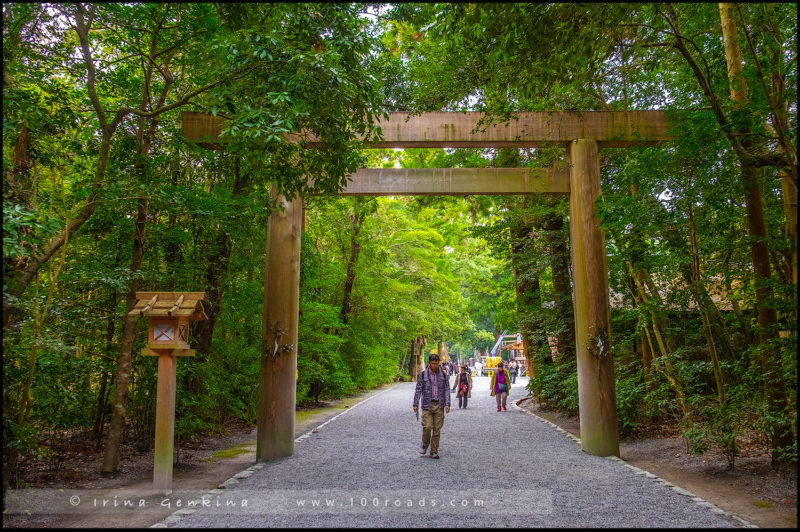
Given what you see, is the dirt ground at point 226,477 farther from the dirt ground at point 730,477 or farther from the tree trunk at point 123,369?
the tree trunk at point 123,369


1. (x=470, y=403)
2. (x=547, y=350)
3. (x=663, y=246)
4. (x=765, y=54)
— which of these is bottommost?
(x=470, y=403)

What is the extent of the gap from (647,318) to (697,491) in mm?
3052

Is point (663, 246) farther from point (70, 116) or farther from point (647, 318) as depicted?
point (70, 116)

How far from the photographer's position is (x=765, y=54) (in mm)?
5777

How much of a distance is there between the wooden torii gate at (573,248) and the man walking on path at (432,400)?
1.88 metres

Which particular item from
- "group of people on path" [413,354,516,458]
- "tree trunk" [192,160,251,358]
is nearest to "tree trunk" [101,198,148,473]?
"tree trunk" [192,160,251,358]

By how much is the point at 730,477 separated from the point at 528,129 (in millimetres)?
5206

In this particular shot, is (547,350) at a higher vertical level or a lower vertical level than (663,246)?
lower

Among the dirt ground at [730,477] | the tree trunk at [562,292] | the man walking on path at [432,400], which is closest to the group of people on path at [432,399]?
the man walking on path at [432,400]

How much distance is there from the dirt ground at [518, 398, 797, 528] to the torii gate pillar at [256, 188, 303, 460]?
4.79m

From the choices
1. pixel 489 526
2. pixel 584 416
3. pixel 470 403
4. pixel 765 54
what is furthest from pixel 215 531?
pixel 470 403

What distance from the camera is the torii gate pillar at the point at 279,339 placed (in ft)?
24.3

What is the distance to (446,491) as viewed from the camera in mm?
5312

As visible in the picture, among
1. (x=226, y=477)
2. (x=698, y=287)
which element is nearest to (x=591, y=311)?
(x=698, y=287)
